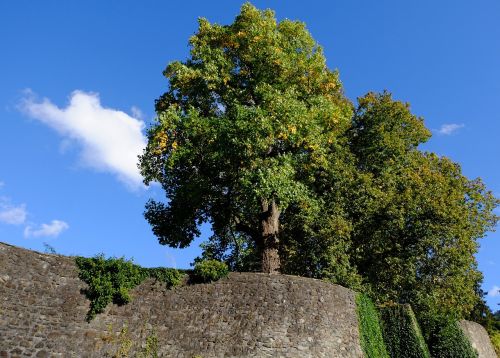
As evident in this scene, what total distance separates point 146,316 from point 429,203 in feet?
58.1

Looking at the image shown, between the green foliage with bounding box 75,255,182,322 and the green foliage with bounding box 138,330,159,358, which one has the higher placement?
the green foliage with bounding box 75,255,182,322

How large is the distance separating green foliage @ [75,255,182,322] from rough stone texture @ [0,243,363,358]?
0.29 m

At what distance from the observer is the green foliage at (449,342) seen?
24.4 m

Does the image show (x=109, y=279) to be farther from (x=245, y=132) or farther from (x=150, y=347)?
(x=245, y=132)

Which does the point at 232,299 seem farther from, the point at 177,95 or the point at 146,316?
the point at 177,95

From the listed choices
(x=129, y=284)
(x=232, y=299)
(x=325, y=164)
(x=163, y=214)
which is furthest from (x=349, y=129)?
(x=129, y=284)

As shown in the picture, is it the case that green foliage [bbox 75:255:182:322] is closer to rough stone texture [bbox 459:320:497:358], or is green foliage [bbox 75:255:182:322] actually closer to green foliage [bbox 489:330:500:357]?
rough stone texture [bbox 459:320:497:358]

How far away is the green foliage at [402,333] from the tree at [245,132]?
245 inches

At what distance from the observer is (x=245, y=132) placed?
899 inches

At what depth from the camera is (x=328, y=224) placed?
26516 millimetres

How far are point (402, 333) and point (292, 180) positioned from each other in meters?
9.37

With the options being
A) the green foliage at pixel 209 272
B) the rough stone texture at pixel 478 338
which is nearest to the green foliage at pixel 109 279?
the green foliage at pixel 209 272

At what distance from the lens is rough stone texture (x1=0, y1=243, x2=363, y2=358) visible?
17.0 meters

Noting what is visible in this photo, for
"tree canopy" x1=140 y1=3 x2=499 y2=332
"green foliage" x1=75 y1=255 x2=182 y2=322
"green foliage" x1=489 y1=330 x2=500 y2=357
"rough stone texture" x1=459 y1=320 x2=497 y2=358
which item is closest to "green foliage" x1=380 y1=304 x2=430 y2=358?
"tree canopy" x1=140 y1=3 x2=499 y2=332
